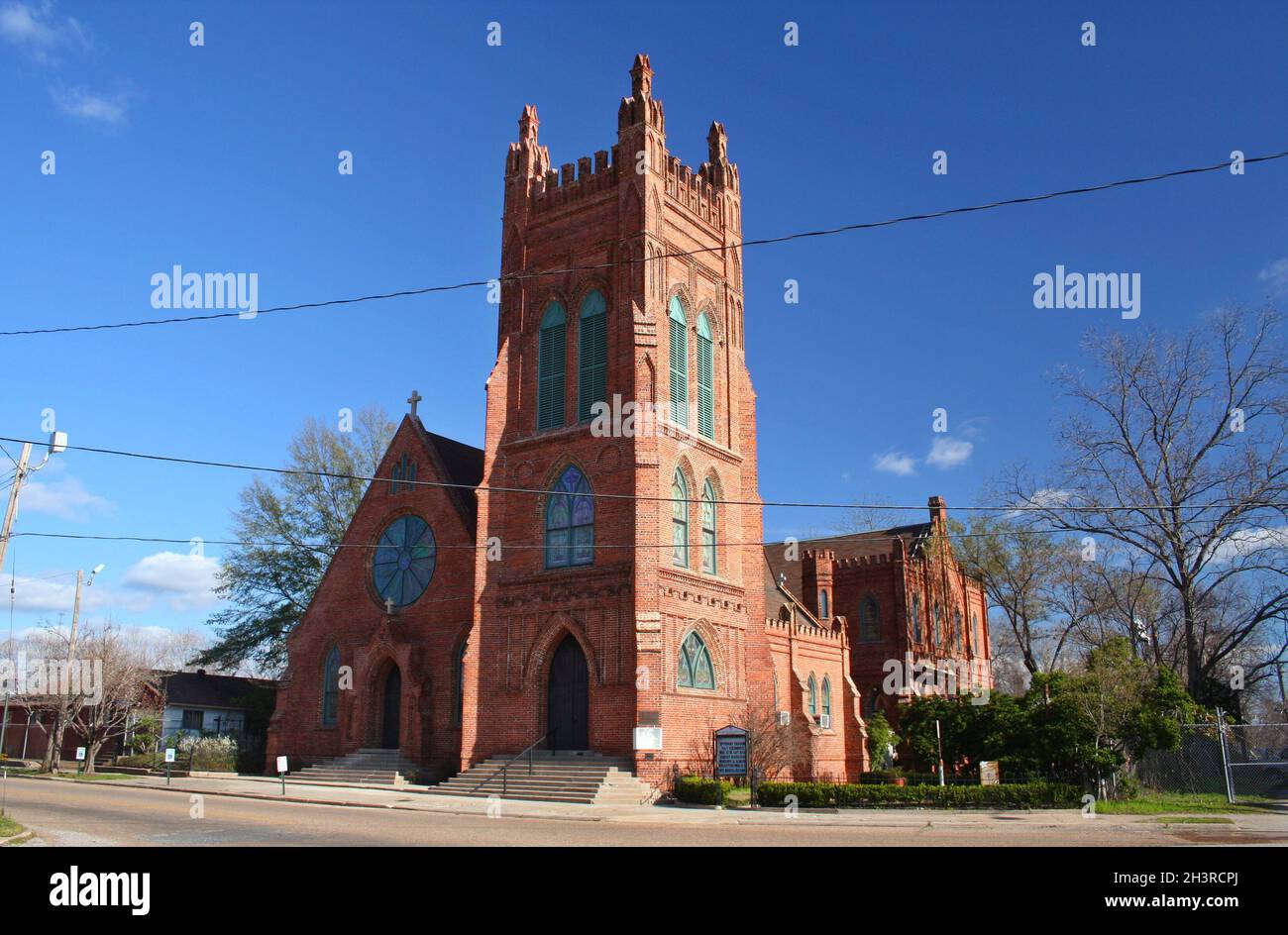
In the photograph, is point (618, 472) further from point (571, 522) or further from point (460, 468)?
point (460, 468)

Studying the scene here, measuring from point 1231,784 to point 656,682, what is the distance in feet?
51.5

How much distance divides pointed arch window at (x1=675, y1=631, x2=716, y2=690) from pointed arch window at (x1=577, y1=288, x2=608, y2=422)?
308 inches

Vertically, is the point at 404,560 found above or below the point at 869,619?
above

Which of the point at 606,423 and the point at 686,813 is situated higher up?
the point at 606,423

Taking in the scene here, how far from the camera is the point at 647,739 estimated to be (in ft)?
89.2

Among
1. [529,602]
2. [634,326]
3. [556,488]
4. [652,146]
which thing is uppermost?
[652,146]

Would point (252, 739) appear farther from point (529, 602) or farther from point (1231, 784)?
point (1231, 784)

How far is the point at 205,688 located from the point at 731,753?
33797mm

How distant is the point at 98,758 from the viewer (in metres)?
47.6

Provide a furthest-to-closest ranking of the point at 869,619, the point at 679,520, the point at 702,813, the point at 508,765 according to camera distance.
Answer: the point at 869,619, the point at 679,520, the point at 508,765, the point at 702,813

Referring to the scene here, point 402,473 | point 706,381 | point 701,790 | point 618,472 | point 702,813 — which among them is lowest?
point 702,813

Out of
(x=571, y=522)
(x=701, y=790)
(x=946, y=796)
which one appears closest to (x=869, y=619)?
(x=571, y=522)

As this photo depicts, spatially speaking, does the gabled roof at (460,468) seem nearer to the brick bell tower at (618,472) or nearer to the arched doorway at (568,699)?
the brick bell tower at (618,472)

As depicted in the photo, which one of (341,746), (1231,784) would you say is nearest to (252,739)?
(341,746)
